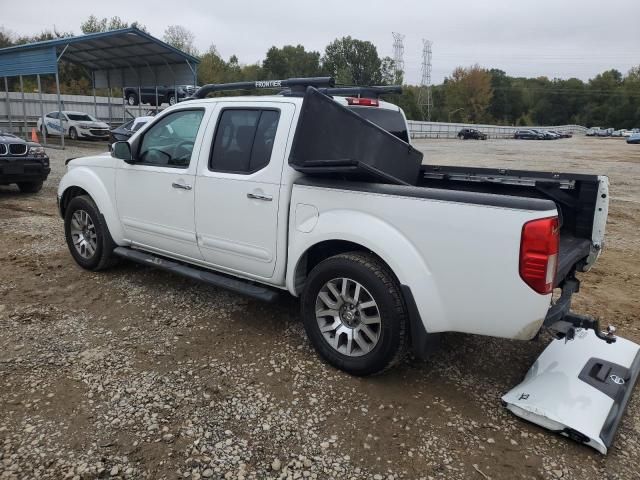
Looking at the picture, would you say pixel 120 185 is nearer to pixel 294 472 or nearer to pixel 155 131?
pixel 155 131

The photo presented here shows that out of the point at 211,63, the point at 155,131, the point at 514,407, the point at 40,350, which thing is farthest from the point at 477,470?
the point at 211,63

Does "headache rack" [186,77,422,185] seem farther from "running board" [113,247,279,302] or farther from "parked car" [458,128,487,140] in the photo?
"parked car" [458,128,487,140]

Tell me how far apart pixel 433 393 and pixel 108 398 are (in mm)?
2104

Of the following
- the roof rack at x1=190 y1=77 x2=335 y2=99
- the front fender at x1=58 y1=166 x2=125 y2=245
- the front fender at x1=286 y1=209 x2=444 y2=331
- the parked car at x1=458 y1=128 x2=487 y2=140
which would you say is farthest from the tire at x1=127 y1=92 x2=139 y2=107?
the parked car at x1=458 y1=128 x2=487 y2=140

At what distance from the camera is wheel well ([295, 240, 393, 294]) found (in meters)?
3.65

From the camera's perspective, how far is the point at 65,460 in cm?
268

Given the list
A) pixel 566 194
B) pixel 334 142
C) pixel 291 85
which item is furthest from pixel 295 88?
pixel 566 194

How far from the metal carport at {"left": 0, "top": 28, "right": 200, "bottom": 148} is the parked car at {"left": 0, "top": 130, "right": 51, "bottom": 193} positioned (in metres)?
9.76

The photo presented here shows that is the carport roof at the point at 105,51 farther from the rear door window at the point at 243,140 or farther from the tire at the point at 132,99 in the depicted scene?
the rear door window at the point at 243,140

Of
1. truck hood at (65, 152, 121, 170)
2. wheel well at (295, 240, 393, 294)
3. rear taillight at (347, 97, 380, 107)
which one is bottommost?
wheel well at (295, 240, 393, 294)

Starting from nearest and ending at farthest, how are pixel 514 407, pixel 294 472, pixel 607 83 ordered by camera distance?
pixel 294 472, pixel 514 407, pixel 607 83

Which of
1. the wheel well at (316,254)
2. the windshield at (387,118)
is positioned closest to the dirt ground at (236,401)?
the wheel well at (316,254)

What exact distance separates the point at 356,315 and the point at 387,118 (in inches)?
83.6

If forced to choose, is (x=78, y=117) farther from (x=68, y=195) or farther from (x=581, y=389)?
(x=581, y=389)
